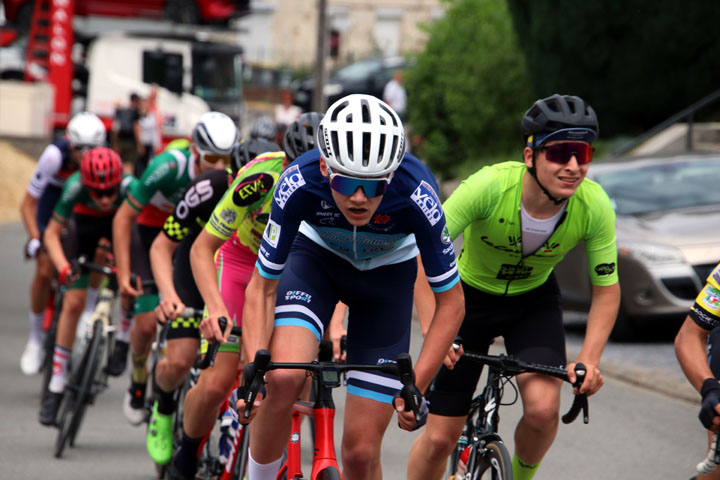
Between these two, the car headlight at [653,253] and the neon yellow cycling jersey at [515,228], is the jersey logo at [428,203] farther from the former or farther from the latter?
the car headlight at [653,253]

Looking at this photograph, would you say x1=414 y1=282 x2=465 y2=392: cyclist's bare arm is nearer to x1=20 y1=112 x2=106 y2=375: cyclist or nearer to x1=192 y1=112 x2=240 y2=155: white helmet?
x1=192 y1=112 x2=240 y2=155: white helmet

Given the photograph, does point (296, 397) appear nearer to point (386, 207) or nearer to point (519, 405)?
point (386, 207)

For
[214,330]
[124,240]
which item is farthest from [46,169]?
[214,330]

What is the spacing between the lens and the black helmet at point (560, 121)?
17.8 feet

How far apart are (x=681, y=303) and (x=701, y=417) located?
7152 millimetres

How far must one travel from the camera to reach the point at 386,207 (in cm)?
490

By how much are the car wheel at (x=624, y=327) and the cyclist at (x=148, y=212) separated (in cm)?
505

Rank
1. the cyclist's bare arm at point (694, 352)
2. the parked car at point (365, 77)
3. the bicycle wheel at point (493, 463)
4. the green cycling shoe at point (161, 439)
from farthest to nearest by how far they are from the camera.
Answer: the parked car at point (365, 77)
the green cycling shoe at point (161, 439)
the bicycle wheel at point (493, 463)
the cyclist's bare arm at point (694, 352)

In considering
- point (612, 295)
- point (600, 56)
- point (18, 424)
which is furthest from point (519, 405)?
point (600, 56)

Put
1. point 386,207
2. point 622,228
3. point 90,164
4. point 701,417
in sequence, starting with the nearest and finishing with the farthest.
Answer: point 701,417 < point 386,207 < point 90,164 < point 622,228

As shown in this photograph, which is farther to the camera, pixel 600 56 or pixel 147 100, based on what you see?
pixel 147 100

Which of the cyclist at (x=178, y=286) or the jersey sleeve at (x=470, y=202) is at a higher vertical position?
the jersey sleeve at (x=470, y=202)

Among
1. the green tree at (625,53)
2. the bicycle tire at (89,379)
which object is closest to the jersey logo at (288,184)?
the bicycle tire at (89,379)

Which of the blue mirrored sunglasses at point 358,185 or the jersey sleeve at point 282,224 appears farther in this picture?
the jersey sleeve at point 282,224
